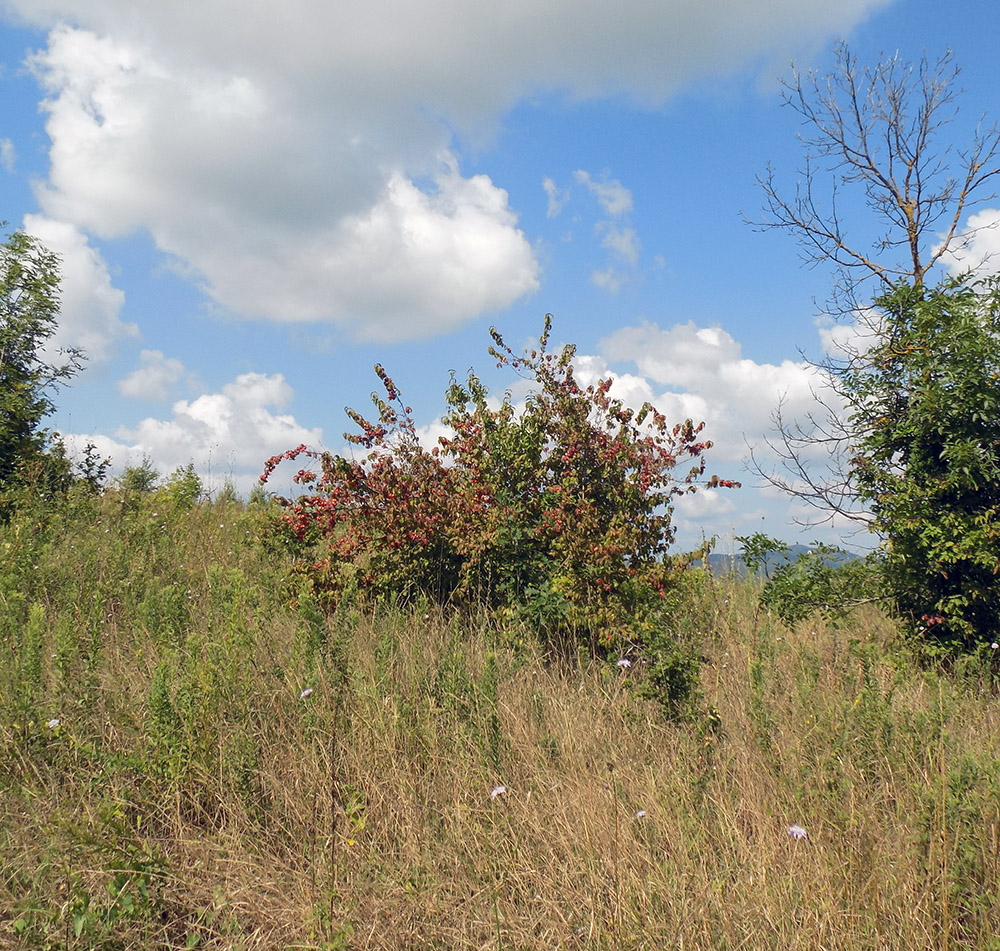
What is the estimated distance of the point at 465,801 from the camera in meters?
3.53

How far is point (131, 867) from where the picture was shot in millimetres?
3041

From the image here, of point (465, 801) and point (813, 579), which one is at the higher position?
point (813, 579)

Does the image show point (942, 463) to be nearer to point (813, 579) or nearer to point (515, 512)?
point (813, 579)

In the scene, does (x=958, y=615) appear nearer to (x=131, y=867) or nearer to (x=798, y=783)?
(x=798, y=783)

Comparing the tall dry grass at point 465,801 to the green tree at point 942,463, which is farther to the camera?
the green tree at point 942,463

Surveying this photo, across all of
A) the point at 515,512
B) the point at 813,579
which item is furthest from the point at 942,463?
the point at 515,512

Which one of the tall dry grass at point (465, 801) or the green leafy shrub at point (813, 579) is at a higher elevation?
the green leafy shrub at point (813, 579)

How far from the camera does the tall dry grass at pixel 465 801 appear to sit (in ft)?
9.12

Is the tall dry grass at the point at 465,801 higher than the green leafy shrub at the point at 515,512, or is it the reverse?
the green leafy shrub at the point at 515,512

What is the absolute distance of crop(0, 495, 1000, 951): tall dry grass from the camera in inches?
109

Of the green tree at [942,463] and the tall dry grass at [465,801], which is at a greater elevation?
the green tree at [942,463]

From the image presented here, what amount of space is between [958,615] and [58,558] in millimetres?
8029

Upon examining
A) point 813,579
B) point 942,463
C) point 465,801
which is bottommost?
point 465,801

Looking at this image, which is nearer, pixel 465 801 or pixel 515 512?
pixel 465 801
